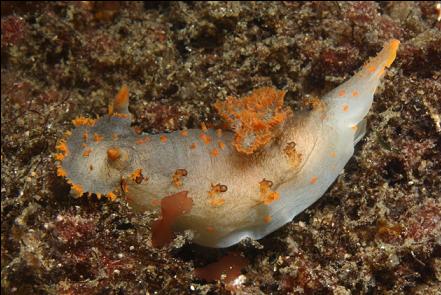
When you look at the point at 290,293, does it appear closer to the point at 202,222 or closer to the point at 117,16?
the point at 202,222

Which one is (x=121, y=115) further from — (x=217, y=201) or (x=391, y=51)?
(x=391, y=51)

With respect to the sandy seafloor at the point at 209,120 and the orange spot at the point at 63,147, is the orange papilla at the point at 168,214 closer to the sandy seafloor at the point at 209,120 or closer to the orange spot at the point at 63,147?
the sandy seafloor at the point at 209,120

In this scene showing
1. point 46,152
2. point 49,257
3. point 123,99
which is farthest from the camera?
point 46,152

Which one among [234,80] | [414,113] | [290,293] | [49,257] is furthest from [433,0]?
[49,257]

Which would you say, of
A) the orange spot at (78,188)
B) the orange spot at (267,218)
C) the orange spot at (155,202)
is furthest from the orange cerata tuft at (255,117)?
the orange spot at (78,188)

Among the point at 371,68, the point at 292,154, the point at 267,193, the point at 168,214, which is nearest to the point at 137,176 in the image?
the point at 168,214

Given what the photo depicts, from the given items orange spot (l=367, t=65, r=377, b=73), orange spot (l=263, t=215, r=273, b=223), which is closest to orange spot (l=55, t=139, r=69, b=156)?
orange spot (l=263, t=215, r=273, b=223)

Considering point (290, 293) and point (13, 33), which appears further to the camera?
point (13, 33)

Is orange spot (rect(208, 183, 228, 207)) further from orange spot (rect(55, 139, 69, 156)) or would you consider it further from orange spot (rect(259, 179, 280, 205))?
orange spot (rect(55, 139, 69, 156))
